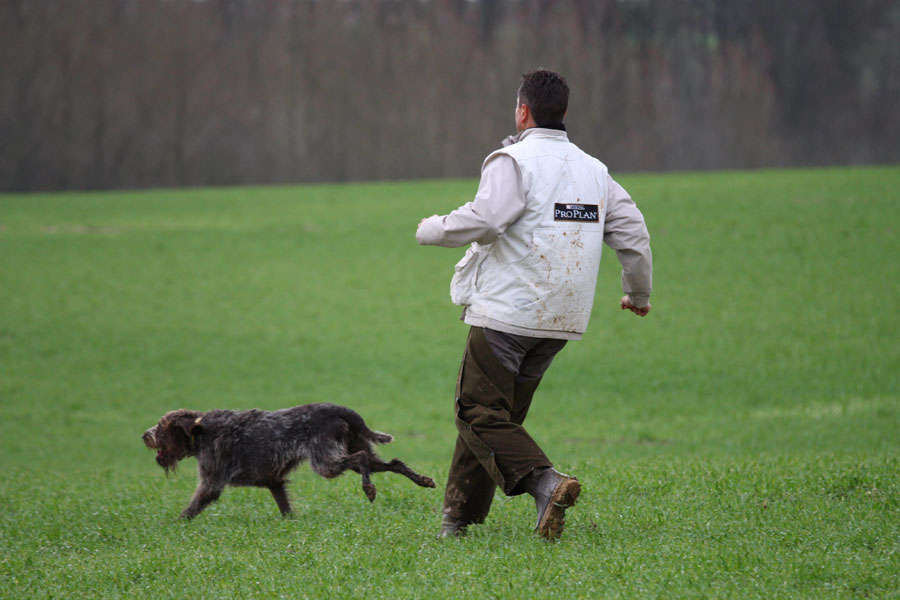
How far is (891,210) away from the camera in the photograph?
2394 centimetres

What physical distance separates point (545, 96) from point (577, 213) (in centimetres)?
67

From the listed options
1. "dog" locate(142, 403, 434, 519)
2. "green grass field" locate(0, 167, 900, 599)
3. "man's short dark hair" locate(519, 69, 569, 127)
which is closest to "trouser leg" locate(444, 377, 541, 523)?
"green grass field" locate(0, 167, 900, 599)

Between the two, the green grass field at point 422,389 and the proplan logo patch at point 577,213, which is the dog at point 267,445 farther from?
the proplan logo patch at point 577,213

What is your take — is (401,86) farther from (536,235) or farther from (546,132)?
(536,235)

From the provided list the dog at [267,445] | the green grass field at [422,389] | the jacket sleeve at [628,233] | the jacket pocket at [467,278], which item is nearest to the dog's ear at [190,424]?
the dog at [267,445]

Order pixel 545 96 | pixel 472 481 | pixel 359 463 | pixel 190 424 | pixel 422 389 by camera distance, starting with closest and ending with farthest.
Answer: pixel 545 96 < pixel 472 481 < pixel 359 463 < pixel 190 424 < pixel 422 389

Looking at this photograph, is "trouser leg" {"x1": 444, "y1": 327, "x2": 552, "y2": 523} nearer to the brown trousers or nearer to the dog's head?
the brown trousers

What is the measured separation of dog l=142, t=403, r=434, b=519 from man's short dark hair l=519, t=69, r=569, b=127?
7.46ft

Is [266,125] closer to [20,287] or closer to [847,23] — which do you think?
[20,287]

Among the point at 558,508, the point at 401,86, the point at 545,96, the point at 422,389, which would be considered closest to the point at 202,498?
the point at 558,508

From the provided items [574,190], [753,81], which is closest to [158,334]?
[574,190]

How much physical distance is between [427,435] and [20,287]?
12777 millimetres

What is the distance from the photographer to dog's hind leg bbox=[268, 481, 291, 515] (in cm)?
668

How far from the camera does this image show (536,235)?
17.1ft
